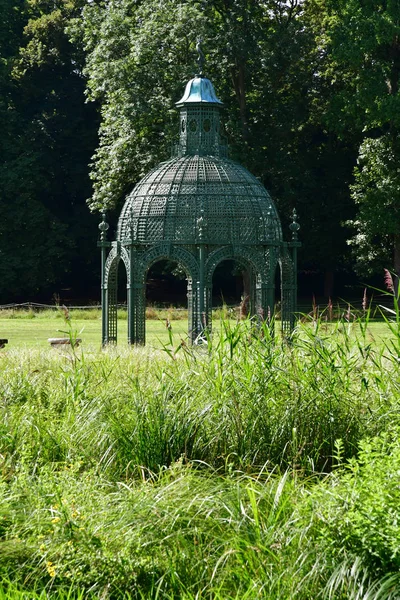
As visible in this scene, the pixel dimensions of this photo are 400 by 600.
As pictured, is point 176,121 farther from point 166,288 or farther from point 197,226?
point 197,226

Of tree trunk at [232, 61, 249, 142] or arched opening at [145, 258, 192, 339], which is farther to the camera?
arched opening at [145, 258, 192, 339]

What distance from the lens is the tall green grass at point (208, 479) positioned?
18.2 ft

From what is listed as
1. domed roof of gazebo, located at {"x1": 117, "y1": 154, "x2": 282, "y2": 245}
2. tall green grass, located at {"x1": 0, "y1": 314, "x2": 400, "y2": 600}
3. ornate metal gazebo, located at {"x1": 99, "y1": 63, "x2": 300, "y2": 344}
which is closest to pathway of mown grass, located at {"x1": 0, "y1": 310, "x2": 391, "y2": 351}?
ornate metal gazebo, located at {"x1": 99, "y1": 63, "x2": 300, "y2": 344}

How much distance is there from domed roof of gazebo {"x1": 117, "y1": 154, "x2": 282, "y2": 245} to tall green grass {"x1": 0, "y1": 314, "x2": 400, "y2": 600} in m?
8.34

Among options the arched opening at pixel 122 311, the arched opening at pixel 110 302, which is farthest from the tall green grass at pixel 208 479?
the arched opening at pixel 122 311

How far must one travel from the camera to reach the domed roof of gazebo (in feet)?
58.7

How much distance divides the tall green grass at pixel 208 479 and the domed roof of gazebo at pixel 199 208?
8.34m

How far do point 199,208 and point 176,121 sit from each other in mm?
14044

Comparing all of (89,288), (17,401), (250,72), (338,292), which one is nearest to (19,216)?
(89,288)

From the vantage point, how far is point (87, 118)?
42.3 m

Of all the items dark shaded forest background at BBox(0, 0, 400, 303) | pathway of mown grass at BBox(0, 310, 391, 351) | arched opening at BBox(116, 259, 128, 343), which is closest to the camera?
pathway of mown grass at BBox(0, 310, 391, 351)

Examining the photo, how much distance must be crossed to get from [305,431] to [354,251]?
2696 centimetres

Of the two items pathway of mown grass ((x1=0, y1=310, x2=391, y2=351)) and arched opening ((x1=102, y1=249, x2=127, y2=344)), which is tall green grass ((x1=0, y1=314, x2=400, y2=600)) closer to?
arched opening ((x1=102, y1=249, x2=127, y2=344))

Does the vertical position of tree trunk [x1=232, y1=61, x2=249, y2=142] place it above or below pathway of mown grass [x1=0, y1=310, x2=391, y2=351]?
above
